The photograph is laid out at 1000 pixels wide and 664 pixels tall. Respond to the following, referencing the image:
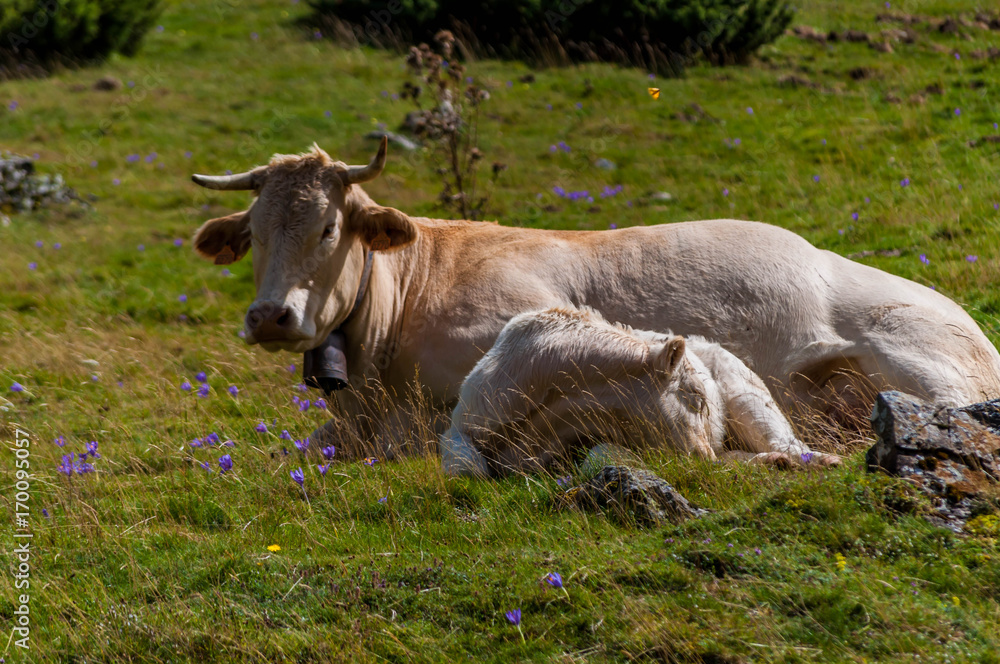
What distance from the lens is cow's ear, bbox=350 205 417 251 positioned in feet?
24.5

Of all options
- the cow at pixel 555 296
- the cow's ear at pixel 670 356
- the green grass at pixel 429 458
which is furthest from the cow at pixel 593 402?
the cow at pixel 555 296

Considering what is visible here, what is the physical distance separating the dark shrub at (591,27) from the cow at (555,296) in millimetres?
14172

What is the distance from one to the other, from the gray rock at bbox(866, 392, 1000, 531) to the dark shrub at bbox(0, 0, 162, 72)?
21982 millimetres

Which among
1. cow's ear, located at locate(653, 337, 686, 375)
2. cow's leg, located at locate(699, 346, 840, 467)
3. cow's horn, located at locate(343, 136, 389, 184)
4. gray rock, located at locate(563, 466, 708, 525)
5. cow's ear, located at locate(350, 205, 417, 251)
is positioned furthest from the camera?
cow's ear, located at locate(350, 205, 417, 251)

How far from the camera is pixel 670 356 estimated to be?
5594 millimetres

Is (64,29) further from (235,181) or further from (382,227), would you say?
(382,227)

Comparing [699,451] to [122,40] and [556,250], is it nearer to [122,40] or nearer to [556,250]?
[556,250]

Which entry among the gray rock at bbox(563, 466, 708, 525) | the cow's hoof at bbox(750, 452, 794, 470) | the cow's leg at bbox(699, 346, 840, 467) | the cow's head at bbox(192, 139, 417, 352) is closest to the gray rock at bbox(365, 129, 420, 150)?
the cow's head at bbox(192, 139, 417, 352)

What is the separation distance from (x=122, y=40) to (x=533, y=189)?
1308 cm

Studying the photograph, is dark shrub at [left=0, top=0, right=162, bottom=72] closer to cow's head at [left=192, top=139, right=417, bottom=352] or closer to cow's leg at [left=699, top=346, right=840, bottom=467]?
cow's head at [left=192, top=139, right=417, bottom=352]

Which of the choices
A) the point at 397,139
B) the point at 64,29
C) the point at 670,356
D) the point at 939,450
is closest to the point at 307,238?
the point at 670,356

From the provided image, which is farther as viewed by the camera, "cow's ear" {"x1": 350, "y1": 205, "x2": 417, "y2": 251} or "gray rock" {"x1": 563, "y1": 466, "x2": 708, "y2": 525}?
"cow's ear" {"x1": 350, "y1": 205, "x2": 417, "y2": 251}

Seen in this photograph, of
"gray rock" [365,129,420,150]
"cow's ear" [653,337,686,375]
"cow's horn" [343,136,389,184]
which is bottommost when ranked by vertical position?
"gray rock" [365,129,420,150]

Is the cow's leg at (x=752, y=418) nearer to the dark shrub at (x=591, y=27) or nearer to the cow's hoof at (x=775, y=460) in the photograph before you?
the cow's hoof at (x=775, y=460)
